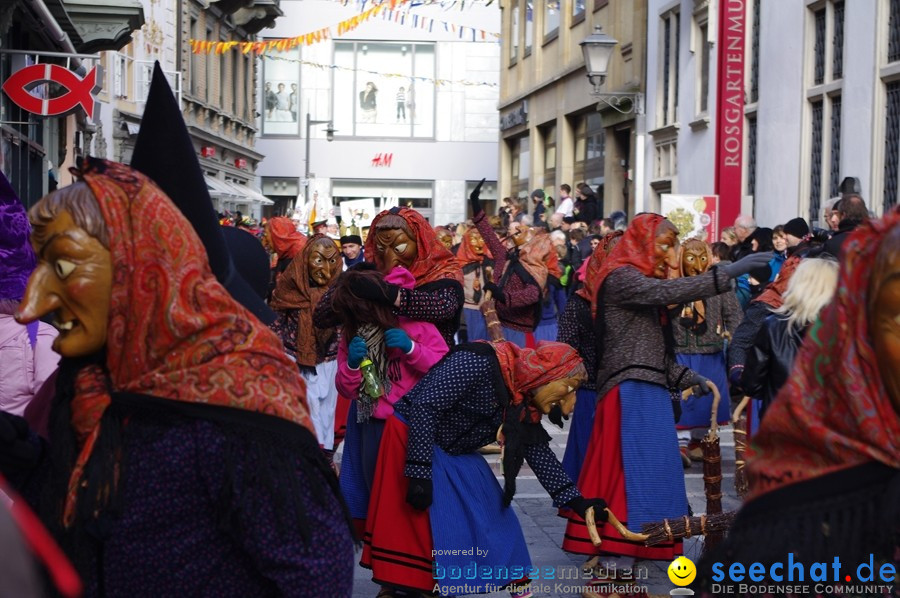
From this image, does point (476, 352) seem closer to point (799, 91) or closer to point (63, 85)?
point (63, 85)

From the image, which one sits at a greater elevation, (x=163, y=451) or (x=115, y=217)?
(x=115, y=217)

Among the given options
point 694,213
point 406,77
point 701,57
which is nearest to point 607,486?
point 694,213

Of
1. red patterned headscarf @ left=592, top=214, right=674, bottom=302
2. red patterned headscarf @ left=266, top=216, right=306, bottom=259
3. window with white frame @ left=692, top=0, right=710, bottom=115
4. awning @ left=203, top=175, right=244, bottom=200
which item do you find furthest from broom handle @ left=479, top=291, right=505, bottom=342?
awning @ left=203, top=175, right=244, bottom=200

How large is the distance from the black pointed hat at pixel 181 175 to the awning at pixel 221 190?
33138 millimetres

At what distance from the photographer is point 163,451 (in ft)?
9.16

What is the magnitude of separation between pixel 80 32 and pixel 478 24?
112 feet

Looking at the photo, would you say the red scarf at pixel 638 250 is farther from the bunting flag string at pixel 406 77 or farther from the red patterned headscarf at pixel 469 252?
the bunting flag string at pixel 406 77

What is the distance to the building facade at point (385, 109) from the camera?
5184 cm

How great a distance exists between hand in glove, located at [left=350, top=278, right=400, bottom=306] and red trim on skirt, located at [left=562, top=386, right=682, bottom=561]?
1.18 metres

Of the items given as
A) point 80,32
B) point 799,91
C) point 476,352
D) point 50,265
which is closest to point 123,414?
point 50,265

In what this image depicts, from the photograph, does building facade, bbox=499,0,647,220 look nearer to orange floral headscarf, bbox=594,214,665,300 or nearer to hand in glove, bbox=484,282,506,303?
hand in glove, bbox=484,282,506,303

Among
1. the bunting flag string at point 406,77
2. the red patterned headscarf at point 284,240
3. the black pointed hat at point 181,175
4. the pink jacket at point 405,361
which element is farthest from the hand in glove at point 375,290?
the bunting flag string at point 406,77

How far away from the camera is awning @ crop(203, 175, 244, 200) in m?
36.5

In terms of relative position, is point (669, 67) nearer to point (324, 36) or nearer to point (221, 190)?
point (221, 190)
